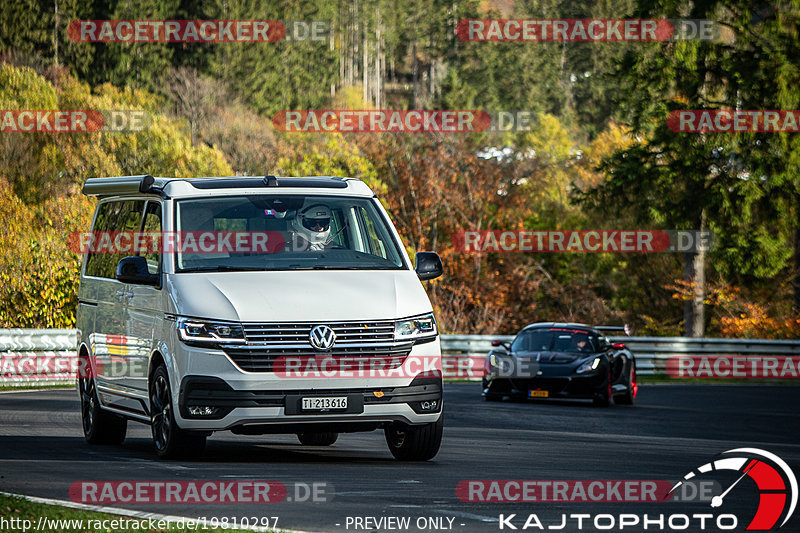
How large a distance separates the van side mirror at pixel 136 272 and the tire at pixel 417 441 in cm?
236

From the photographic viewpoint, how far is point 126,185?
13.4m

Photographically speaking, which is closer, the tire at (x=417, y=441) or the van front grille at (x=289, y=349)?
the van front grille at (x=289, y=349)

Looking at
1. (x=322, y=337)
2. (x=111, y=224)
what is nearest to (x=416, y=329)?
(x=322, y=337)

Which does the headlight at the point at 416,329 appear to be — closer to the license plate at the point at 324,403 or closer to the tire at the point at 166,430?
the license plate at the point at 324,403

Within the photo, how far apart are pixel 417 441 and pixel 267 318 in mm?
1919

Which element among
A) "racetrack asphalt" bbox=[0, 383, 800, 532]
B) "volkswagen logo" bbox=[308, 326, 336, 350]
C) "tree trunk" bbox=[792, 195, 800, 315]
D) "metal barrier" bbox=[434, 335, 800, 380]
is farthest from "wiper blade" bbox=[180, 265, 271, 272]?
"tree trunk" bbox=[792, 195, 800, 315]

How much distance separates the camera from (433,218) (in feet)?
195

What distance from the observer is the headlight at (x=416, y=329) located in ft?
37.4

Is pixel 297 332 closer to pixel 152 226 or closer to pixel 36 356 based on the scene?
pixel 152 226

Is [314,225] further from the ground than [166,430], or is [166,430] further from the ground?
[314,225]

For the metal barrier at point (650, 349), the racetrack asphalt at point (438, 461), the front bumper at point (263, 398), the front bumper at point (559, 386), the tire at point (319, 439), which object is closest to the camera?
the racetrack asphalt at point (438, 461)

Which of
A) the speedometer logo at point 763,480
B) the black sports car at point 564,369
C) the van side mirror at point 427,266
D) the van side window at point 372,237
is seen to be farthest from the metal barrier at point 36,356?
the speedometer logo at point 763,480

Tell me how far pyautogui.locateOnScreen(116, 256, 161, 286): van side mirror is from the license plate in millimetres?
1766

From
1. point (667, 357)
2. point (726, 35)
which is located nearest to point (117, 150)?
point (726, 35)
